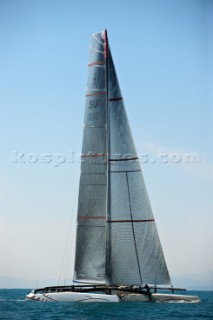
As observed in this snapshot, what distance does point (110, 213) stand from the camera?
29750mm

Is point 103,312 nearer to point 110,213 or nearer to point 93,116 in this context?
point 110,213

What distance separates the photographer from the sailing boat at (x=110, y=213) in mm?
29125

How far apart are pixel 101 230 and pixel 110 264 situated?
201 centimetres

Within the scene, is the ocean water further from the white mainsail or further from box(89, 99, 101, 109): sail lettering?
box(89, 99, 101, 109): sail lettering

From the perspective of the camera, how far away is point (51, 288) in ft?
96.4

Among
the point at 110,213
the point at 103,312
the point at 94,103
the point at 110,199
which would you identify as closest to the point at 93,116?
the point at 94,103

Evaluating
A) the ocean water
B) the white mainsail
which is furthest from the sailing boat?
the ocean water

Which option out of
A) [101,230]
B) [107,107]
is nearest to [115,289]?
[101,230]

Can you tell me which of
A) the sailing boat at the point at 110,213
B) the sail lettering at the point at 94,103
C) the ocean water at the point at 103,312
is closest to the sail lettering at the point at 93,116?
the sailing boat at the point at 110,213

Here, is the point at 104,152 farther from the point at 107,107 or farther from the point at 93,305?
the point at 93,305

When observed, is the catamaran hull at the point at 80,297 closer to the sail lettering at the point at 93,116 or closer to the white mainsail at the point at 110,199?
the white mainsail at the point at 110,199

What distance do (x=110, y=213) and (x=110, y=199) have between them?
82 centimetres

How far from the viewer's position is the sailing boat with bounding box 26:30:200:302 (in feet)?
95.6

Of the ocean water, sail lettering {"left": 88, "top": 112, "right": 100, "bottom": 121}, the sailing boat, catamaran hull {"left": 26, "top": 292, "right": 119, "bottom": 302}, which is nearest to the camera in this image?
the ocean water
